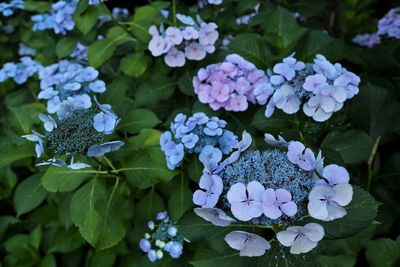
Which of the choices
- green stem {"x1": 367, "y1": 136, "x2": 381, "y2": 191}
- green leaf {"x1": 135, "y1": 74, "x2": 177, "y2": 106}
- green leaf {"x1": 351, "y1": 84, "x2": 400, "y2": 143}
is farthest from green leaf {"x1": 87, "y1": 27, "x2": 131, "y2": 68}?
green stem {"x1": 367, "y1": 136, "x2": 381, "y2": 191}

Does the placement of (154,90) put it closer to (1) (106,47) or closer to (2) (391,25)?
(1) (106,47)

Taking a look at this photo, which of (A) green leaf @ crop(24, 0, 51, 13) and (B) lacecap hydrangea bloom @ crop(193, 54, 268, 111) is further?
(A) green leaf @ crop(24, 0, 51, 13)

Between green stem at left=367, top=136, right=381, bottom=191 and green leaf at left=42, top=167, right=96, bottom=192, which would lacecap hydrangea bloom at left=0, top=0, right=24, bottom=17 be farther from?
green stem at left=367, top=136, right=381, bottom=191

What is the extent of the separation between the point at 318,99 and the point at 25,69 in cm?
170

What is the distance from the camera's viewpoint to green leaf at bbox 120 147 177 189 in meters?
1.92

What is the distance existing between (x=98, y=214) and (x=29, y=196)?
0.46m

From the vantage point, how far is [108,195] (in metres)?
1.98

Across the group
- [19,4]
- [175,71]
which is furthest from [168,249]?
[19,4]

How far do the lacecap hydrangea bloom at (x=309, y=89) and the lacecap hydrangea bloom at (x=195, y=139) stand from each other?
186 millimetres

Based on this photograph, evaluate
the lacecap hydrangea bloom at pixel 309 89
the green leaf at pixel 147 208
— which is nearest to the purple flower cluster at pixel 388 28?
the lacecap hydrangea bloom at pixel 309 89

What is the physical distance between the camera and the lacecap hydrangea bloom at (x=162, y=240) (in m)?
1.90

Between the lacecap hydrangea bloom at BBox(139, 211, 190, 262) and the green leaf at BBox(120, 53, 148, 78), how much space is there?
697mm

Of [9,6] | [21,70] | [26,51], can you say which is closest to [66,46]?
[21,70]

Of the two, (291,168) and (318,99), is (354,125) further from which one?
(291,168)
